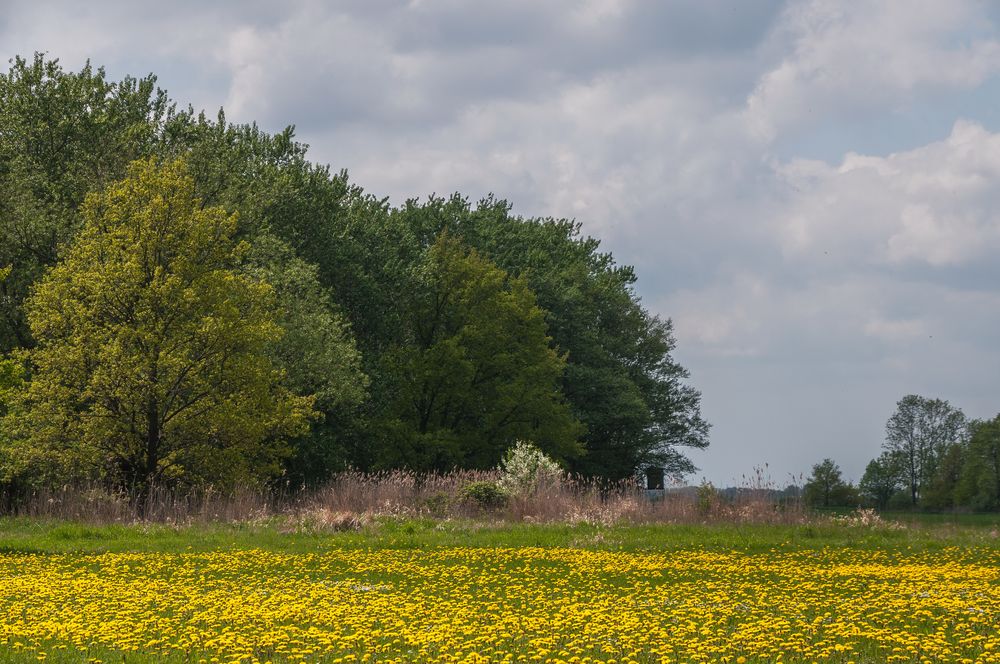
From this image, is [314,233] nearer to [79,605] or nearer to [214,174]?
[214,174]

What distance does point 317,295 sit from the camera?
49656mm

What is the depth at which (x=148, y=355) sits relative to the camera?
35906 millimetres

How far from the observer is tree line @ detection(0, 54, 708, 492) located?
118ft

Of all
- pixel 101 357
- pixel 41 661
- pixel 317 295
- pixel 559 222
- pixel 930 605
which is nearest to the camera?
pixel 41 661

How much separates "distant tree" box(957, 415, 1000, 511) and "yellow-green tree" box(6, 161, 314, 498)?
6409cm

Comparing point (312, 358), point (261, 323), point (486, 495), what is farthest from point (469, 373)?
point (486, 495)

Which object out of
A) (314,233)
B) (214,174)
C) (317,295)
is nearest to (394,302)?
(314,233)

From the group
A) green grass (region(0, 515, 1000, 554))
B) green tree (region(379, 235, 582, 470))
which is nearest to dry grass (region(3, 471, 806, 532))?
green grass (region(0, 515, 1000, 554))

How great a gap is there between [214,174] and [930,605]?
131 ft

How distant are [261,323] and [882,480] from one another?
291ft

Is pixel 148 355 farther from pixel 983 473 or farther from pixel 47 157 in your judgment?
pixel 983 473

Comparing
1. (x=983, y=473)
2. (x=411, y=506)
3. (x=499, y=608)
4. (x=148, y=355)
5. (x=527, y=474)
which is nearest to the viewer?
(x=499, y=608)

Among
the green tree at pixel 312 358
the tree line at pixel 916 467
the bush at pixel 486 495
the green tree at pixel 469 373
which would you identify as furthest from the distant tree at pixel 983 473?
the bush at pixel 486 495

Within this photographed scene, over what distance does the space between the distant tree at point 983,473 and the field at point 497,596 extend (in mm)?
60499
